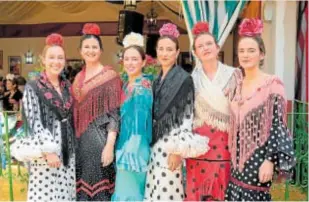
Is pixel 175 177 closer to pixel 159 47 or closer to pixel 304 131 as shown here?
pixel 159 47

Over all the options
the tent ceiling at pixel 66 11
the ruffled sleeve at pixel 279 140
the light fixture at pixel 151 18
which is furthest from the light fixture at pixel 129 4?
the ruffled sleeve at pixel 279 140

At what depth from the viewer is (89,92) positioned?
3176 millimetres

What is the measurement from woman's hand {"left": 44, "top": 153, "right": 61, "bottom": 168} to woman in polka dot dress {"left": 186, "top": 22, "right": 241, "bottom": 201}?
806mm

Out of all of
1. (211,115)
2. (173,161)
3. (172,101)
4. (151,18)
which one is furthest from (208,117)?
(151,18)

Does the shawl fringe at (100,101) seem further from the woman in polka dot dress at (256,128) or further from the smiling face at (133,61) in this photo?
the woman in polka dot dress at (256,128)

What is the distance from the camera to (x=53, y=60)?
3.07 meters

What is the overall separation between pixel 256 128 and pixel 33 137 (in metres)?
Result: 1.30

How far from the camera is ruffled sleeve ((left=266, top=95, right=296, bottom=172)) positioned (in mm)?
2592

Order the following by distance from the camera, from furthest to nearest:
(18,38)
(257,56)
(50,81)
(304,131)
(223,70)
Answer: (18,38) < (304,131) < (50,81) < (223,70) < (257,56)

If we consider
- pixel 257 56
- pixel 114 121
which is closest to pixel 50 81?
pixel 114 121

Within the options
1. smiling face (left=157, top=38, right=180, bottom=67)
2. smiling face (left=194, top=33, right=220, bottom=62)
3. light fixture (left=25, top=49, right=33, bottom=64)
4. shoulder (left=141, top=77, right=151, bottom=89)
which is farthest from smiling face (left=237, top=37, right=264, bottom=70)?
light fixture (left=25, top=49, right=33, bottom=64)

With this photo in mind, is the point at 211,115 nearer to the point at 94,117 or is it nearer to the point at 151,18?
the point at 94,117

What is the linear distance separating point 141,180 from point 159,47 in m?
0.82

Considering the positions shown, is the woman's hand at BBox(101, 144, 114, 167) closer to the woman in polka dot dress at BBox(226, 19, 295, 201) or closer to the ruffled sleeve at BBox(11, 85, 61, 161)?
the ruffled sleeve at BBox(11, 85, 61, 161)
